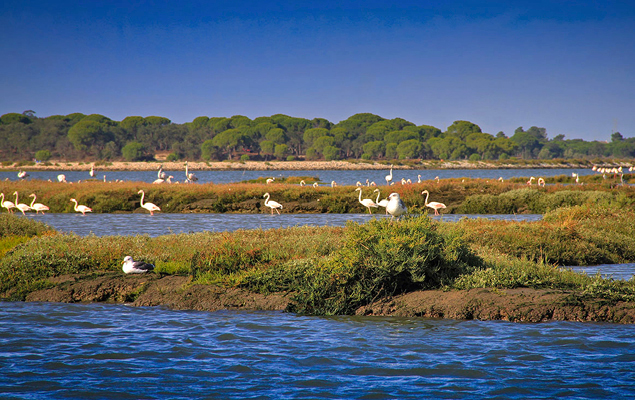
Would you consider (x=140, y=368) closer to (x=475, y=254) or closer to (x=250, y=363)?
(x=250, y=363)

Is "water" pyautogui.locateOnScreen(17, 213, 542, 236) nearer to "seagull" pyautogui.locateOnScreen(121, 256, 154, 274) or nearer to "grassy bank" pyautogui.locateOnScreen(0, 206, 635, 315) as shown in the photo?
"grassy bank" pyautogui.locateOnScreen(0, 206, 635, 315)

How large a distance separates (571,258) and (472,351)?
8.06 metres

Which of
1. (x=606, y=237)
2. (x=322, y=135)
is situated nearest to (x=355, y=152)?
(x=322, y=135)

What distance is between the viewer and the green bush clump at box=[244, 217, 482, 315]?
995cm

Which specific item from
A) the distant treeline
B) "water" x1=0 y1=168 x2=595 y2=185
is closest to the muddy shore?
"water" x1=0 y1=168 x2=595 y2=185

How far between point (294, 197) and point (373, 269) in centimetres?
2135

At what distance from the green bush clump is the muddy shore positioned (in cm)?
25

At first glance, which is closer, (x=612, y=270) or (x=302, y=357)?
(x=302, y=357)

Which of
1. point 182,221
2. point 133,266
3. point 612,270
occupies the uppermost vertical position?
point 133,266

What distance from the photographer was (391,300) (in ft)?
33.0

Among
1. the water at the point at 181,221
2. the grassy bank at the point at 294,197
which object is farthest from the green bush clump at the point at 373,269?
the grassy bank at the point at 294,197

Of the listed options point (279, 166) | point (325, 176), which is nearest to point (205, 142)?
point (279, 166)

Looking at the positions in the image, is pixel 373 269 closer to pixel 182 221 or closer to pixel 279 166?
pixel 182 221

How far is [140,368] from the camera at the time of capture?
24.8 feet
